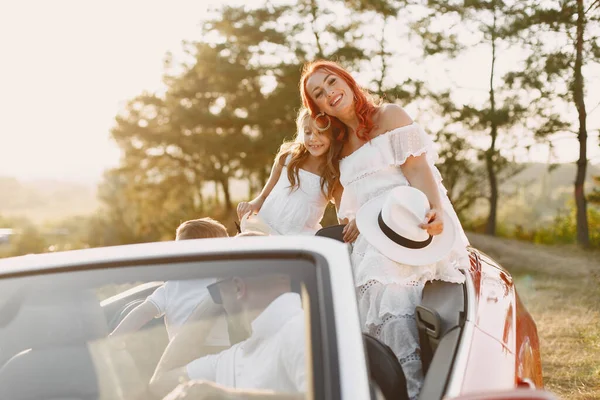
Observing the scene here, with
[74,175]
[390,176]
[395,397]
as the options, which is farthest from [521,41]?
[74,175]

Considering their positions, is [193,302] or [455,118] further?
[455,118]

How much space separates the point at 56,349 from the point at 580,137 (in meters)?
A: 19.0

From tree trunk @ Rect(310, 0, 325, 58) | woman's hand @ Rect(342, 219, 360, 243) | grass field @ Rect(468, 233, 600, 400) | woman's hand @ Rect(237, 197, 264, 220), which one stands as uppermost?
tree trunk @ Rect(310, 0, 325, 58)

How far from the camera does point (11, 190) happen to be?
4619cm

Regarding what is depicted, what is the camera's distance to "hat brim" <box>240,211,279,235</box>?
4.41m

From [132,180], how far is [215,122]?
24.3ft

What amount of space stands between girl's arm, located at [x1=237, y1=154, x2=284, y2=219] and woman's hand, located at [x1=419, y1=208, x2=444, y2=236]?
5.69 feet

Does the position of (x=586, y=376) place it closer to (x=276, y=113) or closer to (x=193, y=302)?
(x=193, y=302)

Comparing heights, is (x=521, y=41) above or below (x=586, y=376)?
above

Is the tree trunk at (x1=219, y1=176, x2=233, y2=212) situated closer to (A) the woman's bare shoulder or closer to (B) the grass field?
(B) the grass field

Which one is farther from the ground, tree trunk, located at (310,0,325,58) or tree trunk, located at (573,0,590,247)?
tree trunk, located at (310,0,325,58)

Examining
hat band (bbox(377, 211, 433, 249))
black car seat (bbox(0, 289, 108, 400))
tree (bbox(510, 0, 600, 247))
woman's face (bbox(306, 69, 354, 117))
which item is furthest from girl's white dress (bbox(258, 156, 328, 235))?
tree (bbox(510, 0, 600, 247))

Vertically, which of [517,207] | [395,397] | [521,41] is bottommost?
[517,207]

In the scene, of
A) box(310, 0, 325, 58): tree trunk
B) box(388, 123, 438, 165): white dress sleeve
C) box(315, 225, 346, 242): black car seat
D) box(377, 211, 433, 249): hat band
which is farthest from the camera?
box(310, 0, 325, 58): tree trunk
